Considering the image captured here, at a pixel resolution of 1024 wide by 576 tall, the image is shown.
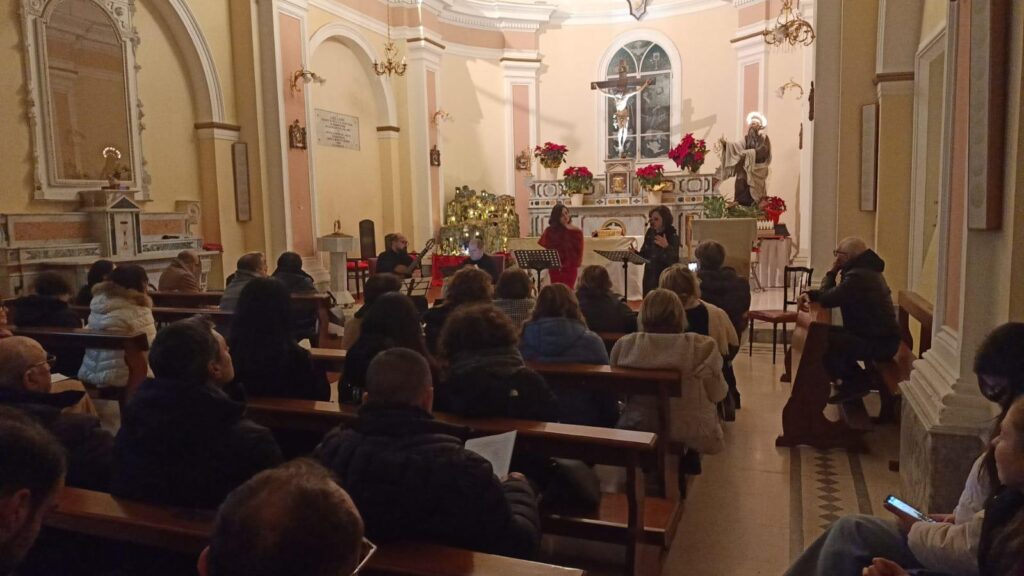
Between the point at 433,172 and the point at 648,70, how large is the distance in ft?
17.0

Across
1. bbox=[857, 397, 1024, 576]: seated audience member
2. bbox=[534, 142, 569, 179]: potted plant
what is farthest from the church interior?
bbox=[534, 142, 569, 179]: potted plant

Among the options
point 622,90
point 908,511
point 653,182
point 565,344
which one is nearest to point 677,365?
point 565,344

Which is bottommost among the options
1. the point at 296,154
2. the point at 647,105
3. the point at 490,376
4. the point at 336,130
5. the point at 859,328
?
the point at 859,328

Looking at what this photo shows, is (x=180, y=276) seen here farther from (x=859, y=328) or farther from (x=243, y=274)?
(x=859, y=328)

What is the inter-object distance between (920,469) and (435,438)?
2.18 metres

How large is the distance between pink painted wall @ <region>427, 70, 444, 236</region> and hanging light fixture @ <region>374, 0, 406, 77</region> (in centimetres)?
70

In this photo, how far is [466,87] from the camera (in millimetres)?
14492

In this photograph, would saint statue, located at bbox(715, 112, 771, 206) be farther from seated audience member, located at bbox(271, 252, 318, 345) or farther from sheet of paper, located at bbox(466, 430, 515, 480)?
sheet of paper, located at bbox(466, 430, 515, 480)

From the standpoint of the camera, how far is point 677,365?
132 inches

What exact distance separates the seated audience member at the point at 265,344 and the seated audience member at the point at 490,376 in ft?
2.93

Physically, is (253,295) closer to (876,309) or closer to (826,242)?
(876,309)

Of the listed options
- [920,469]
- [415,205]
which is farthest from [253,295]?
[415,205]

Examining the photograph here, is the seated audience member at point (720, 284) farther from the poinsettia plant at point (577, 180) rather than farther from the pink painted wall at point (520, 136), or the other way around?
the pink painted wall at point (520, 136)

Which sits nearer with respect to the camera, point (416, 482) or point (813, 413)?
point (416, 482)
